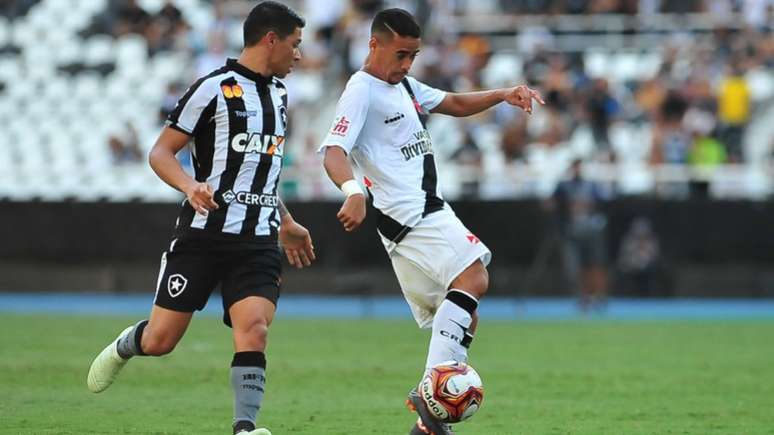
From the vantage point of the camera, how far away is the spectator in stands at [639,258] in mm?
23359

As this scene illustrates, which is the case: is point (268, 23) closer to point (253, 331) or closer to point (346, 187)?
point (346, 187)

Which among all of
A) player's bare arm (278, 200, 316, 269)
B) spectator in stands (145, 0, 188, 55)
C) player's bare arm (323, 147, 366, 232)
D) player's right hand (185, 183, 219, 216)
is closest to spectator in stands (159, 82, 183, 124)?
spectator in stands (145, 0, 188, 55)

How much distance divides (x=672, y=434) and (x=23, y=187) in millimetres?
17533

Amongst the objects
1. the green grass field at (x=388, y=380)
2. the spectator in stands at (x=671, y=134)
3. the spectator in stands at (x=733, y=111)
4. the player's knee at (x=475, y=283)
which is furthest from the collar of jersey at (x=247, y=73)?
the spectator in stands at (x=733, y=111)

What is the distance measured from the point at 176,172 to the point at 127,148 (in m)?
17.3

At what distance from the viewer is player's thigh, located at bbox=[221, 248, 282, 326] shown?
26.2 ft

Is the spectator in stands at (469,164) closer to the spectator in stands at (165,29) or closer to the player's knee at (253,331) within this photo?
the spectator in stands at (165,29)

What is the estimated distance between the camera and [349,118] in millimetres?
8523

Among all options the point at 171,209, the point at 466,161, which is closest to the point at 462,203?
the point at 466,161

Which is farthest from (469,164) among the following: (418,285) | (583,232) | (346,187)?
(346,187)

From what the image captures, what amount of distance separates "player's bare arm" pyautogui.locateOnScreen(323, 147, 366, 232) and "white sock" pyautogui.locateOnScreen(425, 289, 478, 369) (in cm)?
69

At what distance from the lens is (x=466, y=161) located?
77.8ft

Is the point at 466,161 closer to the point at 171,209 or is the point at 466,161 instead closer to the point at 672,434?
the point at 171,209

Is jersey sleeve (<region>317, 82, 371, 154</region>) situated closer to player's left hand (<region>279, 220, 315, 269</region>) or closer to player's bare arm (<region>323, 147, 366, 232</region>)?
player's bare arm (<region>323, 147, 366, 232</region>)
